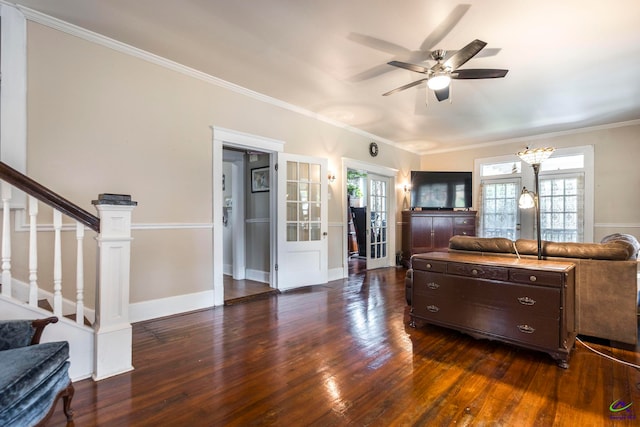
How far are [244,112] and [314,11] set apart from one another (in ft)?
6.14

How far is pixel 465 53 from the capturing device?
268 cm

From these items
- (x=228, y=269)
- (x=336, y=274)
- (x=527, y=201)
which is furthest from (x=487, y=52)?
(x=228, y=269)

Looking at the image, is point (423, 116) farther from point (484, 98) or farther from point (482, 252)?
point (482, 252)

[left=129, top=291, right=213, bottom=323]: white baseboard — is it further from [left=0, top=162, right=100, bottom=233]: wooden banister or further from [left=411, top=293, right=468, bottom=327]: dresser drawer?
[left=411, top=293, right=468, bottom=327]: dresser drawer

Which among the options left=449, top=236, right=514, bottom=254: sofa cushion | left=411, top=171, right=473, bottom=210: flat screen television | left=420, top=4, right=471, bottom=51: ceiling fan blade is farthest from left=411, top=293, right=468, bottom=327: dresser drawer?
left=411, top=171, right=473, bottom=210: flat screen television

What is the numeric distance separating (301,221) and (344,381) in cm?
299

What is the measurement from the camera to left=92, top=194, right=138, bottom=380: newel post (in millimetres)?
2059

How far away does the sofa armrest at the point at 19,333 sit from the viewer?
5.09ft

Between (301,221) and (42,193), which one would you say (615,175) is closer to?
(301,221)

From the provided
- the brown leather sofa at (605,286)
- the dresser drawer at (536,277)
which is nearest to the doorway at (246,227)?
the dresser drawer at (536,277)

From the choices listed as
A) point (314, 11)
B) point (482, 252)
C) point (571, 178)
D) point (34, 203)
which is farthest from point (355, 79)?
point (571, 178)

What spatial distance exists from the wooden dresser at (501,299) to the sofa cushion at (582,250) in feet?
0.77

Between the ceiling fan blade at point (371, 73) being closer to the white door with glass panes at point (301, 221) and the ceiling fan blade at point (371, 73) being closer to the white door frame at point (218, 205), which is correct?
the white door with glass panes at point (301, 221)

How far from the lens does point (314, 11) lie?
2.53 metres
